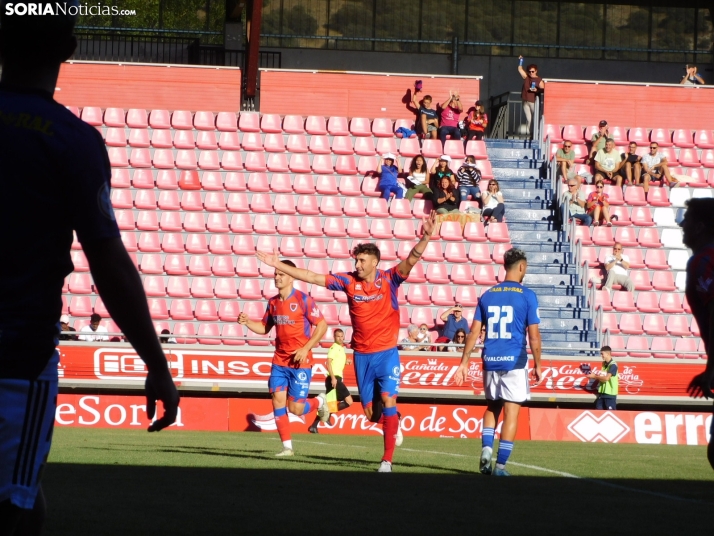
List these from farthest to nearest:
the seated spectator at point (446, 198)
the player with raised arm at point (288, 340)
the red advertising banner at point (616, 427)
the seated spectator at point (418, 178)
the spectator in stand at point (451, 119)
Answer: the spectator in stand at point (451, 119) < the seated spectator at point (418, 178) < the seated spectator at point (446, 198) < the red advertising banner at point (616, 427) < the player with raised arm at point (288, 340)

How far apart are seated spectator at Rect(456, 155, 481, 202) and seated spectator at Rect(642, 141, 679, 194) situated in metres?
4.07

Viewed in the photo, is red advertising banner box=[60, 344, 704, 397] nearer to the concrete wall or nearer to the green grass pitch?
the green grass pitch

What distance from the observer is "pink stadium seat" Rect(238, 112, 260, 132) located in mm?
26406

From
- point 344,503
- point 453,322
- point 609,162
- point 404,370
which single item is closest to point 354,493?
point 344,503

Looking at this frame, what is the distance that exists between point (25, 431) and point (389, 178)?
21974mm

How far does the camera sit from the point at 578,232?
81.4 ft

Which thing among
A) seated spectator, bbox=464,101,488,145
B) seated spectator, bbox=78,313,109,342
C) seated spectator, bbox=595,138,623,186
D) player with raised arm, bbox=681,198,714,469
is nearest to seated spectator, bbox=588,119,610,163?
seated spectator, bbox=595,138,623,186

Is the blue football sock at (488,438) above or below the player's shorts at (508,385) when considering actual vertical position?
below

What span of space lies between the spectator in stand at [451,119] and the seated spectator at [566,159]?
246 cm

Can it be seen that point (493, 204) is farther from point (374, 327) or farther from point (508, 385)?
point (508, 385)

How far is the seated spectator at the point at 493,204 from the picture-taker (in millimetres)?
24828

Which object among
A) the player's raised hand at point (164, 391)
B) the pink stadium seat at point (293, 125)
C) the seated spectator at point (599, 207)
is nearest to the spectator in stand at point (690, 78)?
the seated spectator at point (599, 207)

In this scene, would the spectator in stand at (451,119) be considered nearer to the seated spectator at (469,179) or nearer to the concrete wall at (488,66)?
the seated spectator at (469,179)

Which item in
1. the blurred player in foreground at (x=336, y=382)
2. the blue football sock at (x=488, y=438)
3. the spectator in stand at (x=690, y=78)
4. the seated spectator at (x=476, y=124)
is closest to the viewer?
the blue football sock at (x=488, y=438)
